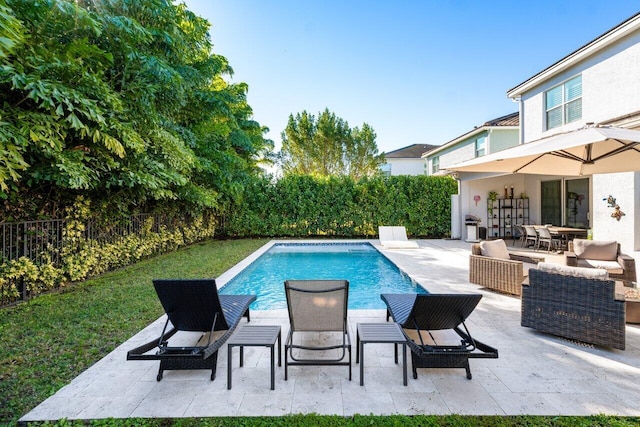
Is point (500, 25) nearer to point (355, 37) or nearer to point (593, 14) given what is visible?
point (593, 14)

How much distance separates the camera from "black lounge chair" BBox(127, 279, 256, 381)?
308cm

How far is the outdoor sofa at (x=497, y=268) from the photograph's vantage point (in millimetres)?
5816

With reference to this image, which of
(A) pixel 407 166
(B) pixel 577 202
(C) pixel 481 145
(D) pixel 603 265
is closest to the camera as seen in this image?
(D) pixel 603 265

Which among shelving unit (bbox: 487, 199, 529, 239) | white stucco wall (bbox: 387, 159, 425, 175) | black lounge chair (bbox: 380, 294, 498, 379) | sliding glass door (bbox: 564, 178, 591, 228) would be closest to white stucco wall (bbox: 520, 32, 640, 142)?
sliding glass door (bbox: 564, 178, 591, 228)

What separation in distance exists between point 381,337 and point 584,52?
12.2 m

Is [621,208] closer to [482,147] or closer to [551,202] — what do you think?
[551,202]

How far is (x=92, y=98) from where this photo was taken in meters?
5.63

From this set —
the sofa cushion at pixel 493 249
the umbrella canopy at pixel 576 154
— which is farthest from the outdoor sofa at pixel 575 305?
the sofa cushion at pixel 493 249

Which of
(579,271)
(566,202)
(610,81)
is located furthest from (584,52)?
(579,271)

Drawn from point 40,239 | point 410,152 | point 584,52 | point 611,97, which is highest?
point 410,152

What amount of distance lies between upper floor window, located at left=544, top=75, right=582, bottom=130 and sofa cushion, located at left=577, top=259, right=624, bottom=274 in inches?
251

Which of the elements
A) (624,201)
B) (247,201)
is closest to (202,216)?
(247,201)

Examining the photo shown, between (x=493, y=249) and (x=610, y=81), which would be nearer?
(x=493, y=249)

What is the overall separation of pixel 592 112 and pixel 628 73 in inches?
52.6
